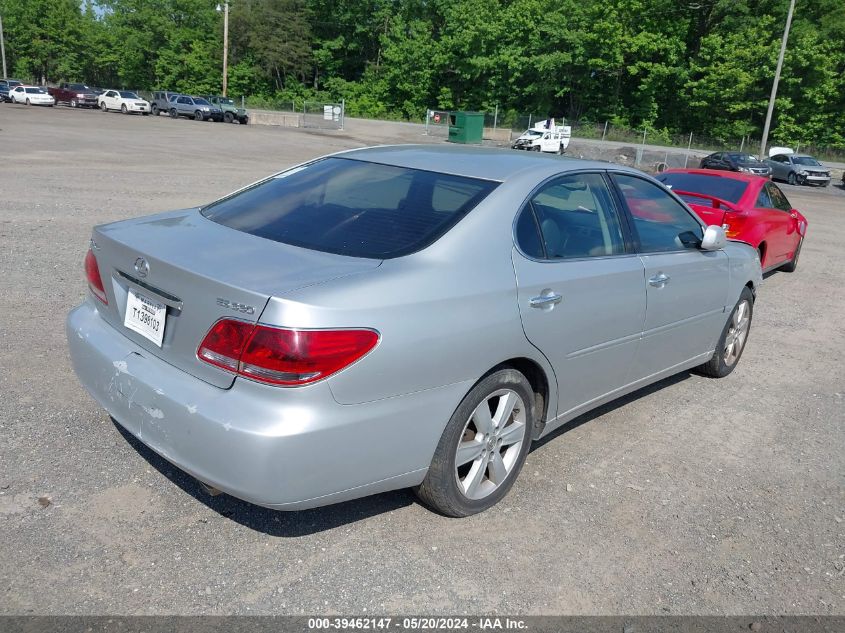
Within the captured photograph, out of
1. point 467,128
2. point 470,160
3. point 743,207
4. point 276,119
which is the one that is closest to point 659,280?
point 470,160

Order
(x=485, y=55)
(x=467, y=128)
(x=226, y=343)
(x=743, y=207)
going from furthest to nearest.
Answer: (x=485, y=55), (x=467, y=128), (x=743, y=207), (x=226, y=343)

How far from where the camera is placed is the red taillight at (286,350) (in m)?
2.71

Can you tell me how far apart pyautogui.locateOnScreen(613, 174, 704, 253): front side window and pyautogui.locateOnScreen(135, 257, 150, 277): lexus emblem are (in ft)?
8.85

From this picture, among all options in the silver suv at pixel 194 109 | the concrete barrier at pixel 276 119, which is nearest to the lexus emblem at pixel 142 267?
the silver suv at pixel 194 109

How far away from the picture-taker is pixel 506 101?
65.6 meters

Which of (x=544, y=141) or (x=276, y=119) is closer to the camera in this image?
(x=544, y=141)

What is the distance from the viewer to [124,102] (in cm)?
5344

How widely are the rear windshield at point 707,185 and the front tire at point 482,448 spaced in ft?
21.4

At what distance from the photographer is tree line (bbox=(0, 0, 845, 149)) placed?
5425 cm

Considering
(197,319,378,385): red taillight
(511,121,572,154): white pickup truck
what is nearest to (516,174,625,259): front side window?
(197,319,378,385): red taillight

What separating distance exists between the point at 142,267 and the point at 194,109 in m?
51.9

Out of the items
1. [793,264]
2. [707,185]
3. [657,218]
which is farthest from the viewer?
[793,264]

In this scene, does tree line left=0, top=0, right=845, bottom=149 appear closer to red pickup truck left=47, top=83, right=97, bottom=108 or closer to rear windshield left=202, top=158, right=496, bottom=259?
red pickup truck left=47, top=83, right=97, bottom=108

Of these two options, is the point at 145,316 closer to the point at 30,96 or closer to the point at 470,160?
the point at 470,160
